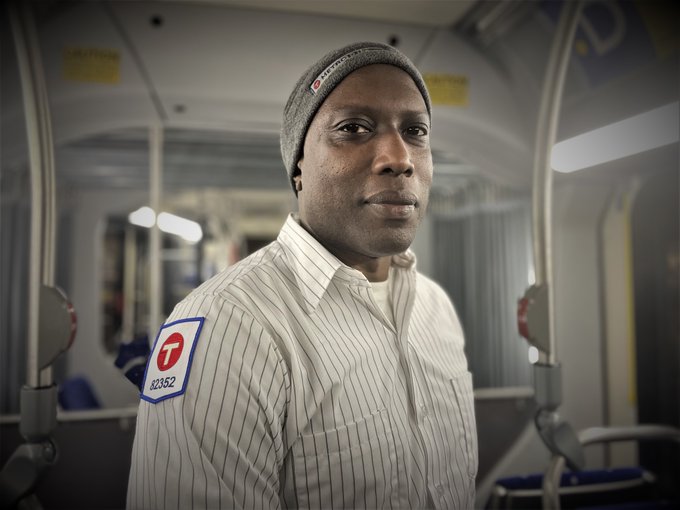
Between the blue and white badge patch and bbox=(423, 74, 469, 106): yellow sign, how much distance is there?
2017 millimetres

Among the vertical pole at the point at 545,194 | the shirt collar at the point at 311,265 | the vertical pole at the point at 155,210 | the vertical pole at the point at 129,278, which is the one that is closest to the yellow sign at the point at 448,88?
the vertical pole at the point at 545,194

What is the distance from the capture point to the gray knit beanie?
1.18 meters

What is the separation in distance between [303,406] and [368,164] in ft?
1.88

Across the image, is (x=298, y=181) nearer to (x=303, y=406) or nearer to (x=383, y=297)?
(x=383, y=297)

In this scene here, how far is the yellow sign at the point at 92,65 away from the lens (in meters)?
2.27

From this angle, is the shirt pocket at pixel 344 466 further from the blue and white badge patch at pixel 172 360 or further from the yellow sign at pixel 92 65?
the yellow sign at pixel 92 65

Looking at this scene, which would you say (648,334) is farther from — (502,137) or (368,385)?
(368,385)

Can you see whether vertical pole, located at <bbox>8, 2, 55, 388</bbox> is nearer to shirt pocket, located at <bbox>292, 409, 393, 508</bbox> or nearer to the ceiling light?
shirt pocket, located at <bbox>292, 409, 393, 508</bbox>

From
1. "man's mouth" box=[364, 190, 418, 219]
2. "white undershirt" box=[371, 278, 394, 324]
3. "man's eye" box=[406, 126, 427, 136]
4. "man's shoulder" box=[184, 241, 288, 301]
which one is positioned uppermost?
"man's eye" box=[406, 126, 427, 136]

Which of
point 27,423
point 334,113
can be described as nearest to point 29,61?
point 334,113

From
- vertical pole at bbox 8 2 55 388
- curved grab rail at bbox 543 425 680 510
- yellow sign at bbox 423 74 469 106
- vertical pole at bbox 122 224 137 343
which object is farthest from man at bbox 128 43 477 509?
vertical pole at bbox 122 224 137 343

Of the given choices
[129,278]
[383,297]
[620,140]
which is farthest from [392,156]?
[129,278]

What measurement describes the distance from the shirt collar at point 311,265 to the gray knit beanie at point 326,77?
23 centimetres

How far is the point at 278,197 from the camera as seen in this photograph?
24.4 ft
